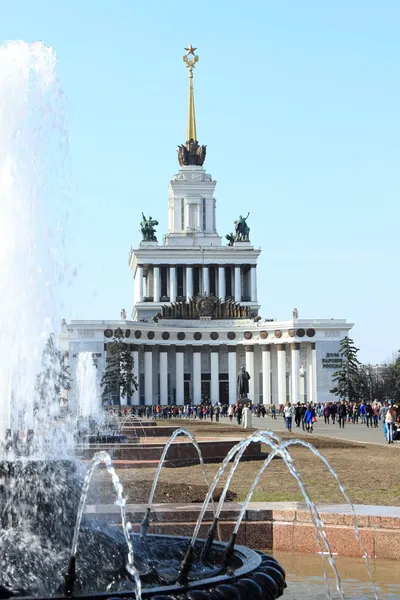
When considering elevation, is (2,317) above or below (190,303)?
below

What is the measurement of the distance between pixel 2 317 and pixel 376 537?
4167 millimetres

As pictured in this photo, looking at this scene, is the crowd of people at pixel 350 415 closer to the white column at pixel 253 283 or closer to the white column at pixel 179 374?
the white column at pixel 179 374

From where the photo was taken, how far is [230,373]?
88938 mm

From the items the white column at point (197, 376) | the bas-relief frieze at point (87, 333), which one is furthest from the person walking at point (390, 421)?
the white column at point (197, 376)

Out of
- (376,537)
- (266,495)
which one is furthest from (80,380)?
(376,537)

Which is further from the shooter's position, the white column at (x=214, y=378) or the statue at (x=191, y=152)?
the statue at (x=191, y=152)

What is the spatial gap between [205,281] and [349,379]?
24889 millimetres

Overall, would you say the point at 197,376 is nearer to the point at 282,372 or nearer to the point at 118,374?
the point at 282,372

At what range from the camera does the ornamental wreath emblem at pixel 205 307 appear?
298 feet

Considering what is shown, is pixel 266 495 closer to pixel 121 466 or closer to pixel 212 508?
pixel 212 508

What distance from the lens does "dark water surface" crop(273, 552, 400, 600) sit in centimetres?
810

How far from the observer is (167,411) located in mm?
70500

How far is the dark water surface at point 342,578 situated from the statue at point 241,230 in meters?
92.3

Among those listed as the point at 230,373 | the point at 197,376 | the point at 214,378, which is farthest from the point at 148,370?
the point at 230,373
